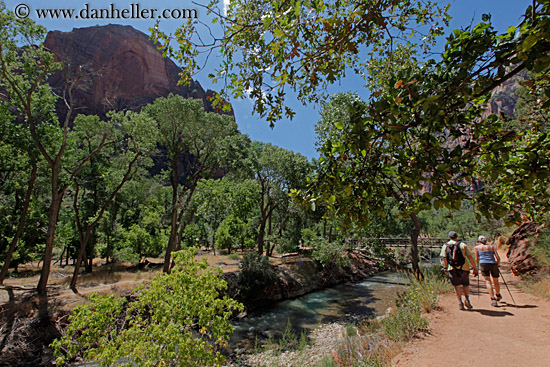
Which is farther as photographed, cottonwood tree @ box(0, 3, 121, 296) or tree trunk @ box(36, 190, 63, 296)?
tree trunk @ box(36, 190, 63, 296)

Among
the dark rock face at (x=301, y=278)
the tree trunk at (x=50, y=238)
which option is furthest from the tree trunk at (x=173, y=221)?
the tree trunk at (x=50, y=238)

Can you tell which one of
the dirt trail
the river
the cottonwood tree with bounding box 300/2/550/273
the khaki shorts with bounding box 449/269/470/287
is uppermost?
the cottonwood tree with bounding box 300/2/550/273

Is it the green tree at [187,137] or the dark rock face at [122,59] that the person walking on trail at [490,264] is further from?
the dark rock face at [122,59]

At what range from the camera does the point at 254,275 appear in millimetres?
16266

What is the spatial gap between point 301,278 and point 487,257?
1398 cm

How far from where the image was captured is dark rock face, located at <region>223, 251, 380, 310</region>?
15566 mm

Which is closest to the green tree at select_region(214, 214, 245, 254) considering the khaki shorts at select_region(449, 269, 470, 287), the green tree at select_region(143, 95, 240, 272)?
the green tree at select_region(143, 95, 240, 272)

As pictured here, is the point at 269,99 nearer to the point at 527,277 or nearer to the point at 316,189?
the point at 316,189

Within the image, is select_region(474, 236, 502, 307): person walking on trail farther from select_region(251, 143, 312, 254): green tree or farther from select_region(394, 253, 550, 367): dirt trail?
select_region(251, 143, 312, 254): green tree

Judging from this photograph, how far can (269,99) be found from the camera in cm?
273

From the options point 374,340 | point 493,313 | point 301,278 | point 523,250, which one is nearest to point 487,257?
point 493,313

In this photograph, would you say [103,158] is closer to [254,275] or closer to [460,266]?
[254,275]

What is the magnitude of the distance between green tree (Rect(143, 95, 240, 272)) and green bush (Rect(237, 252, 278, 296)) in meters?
4.40

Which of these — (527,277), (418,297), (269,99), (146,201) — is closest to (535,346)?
(418,297)
